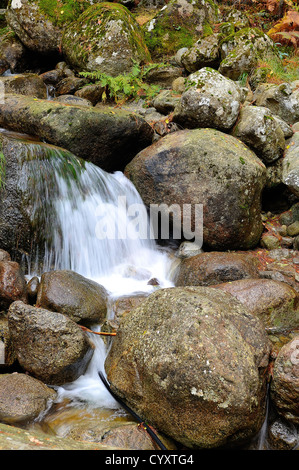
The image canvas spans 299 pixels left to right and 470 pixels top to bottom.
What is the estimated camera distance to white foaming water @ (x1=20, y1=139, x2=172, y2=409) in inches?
202

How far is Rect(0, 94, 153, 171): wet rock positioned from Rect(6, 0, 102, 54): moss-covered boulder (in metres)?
4.13

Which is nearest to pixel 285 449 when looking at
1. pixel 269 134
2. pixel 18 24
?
pixel 269 134

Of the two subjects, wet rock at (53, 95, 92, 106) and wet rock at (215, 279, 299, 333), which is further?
wet rock at (53, 95, 92, 106)

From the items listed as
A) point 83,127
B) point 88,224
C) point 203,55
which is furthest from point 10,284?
point 203,55

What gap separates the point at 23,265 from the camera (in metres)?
4.99

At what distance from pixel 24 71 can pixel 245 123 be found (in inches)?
276

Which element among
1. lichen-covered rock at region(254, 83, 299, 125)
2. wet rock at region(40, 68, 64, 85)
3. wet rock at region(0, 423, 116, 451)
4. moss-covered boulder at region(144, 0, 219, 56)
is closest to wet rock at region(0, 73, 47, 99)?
wet rock at region(40, 68, 64, 85)

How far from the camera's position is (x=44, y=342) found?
356 cm

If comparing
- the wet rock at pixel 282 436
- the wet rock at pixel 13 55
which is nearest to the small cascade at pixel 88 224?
the wet rock at pixel 282 436

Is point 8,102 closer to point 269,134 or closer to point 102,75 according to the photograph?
point 102,75

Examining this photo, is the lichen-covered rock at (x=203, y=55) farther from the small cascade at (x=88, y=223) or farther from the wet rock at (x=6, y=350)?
the wet rock at (x=6, y=350)

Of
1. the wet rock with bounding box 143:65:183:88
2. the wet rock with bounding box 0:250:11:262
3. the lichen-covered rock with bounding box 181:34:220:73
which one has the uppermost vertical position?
the lichen-covered rock with bounding box 181:34:220:73

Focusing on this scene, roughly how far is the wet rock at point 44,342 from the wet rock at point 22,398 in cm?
14

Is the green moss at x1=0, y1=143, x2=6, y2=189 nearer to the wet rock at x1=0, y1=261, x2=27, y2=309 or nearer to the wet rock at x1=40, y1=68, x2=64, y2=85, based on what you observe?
the wet rock at x1=0, y1=261, x2=27, y2=309
